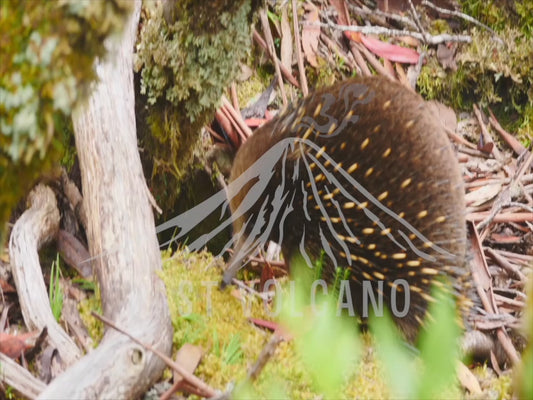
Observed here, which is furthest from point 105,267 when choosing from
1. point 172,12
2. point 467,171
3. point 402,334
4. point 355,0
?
point 355,0

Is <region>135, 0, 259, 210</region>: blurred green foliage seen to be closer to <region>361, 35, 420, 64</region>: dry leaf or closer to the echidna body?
the echidna body

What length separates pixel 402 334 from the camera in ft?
7.93

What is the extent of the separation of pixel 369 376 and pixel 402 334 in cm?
41

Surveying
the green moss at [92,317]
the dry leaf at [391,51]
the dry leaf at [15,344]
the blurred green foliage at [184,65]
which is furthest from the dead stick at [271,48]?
the dry leaf at [15,344]

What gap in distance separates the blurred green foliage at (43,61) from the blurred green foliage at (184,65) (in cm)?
105

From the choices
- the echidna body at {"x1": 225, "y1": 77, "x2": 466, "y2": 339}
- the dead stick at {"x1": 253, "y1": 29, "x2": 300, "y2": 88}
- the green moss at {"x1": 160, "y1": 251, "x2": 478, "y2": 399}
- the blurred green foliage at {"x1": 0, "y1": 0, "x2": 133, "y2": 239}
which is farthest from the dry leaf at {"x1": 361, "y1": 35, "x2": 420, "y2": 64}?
the blurred green foliage at {"x1": 0, "y1": 0, "x2": 133, "y2": 239}

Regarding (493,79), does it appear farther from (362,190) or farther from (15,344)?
(15,344)

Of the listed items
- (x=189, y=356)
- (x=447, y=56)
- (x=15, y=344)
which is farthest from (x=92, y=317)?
(x=447, y=56)

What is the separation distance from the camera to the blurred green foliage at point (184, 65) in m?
2.27

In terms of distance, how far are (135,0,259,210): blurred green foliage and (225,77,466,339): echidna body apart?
0.27 m

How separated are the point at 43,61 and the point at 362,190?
146cm

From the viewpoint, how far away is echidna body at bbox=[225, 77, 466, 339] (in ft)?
7.47

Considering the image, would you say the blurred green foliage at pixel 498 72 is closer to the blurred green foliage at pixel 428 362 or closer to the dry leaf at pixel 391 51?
the dry leaf at pixel 391 51

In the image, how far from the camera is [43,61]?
114 centimetres
